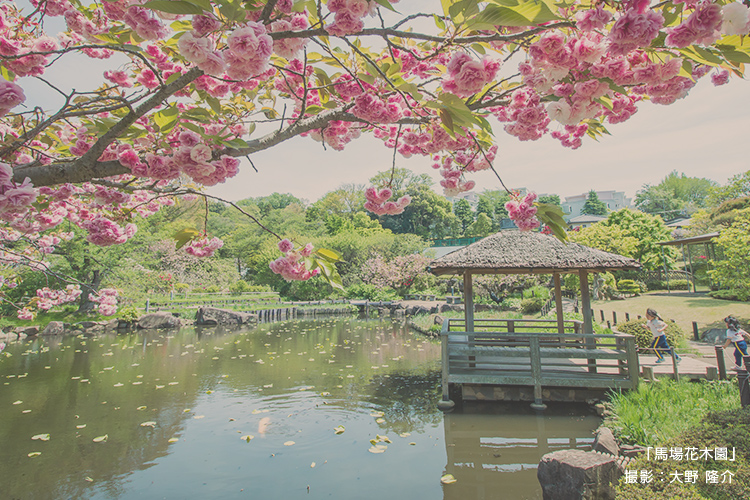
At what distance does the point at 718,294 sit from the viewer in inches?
581

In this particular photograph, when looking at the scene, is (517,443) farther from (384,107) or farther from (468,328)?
(384,107)

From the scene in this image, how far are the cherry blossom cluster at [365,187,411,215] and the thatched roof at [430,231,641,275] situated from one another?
14.2ft

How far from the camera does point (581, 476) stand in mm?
2984

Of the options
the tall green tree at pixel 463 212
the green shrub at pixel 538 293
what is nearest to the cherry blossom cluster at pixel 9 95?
the green shrub at pixel 538 293

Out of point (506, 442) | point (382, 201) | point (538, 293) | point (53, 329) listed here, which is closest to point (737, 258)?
point (538, 293)

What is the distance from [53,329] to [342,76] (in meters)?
17.8

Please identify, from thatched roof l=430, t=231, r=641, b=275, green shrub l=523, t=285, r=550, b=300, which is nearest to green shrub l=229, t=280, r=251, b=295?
green shrub l=523, t=285, r=550, b=300

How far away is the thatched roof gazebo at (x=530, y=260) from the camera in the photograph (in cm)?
684

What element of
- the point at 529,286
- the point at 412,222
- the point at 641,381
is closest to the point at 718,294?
the point at 529,286

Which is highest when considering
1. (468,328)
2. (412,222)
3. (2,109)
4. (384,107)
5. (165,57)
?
(412,222)

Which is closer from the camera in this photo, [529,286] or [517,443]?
[517,443]

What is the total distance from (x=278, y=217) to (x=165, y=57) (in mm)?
38172

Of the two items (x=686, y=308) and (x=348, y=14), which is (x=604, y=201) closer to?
(x=686, y=308)

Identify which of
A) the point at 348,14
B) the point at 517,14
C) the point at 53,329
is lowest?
the point at 53,329
